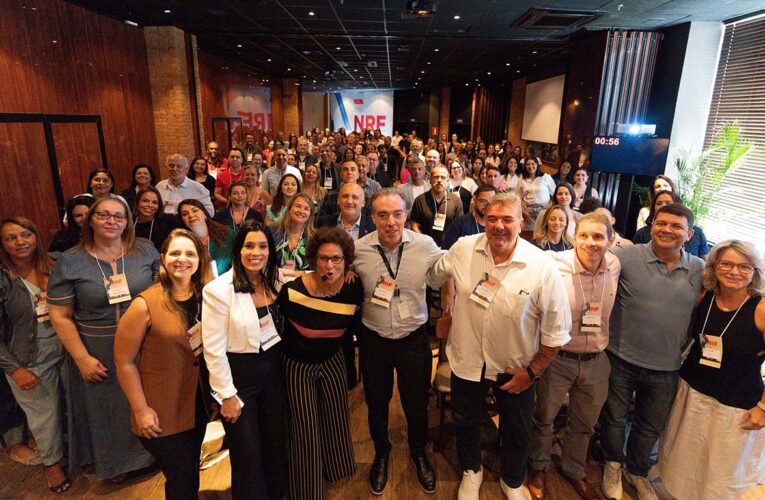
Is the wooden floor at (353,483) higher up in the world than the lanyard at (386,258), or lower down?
lower down

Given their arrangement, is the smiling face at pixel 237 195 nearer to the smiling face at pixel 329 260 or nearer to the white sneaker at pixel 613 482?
the smiling face at pixel 329 260

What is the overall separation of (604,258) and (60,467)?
3542 millimetres

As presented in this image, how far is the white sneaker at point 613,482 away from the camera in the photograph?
99.9 inches

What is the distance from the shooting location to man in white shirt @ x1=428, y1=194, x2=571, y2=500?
82.5 inches

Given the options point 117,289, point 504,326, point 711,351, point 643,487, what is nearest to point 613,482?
point 643,487

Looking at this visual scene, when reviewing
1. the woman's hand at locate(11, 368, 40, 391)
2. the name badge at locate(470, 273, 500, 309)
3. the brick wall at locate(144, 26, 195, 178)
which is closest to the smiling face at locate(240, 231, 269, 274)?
the name badge at locate(470, 273, 500, 309)

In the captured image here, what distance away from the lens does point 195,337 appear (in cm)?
199

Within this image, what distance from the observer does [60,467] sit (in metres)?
2.66

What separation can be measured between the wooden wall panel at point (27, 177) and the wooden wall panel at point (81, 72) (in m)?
0.27

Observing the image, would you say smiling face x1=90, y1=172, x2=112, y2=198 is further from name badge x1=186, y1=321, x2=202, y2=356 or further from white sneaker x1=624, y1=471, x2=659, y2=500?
white sneaker x1=624, y1=471, x2=659, y2=500

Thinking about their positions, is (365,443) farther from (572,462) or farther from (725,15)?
(725,15)

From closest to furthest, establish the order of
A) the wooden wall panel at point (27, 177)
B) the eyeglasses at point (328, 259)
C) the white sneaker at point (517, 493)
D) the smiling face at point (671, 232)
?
the eyeglasses at point (328, 259), the smiling face at point (671, 232), the white sneaker at point (517, 493), the wooden wall panel at point (27, 177)

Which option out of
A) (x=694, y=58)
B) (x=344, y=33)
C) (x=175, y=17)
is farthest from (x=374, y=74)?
(x=694, y=58)

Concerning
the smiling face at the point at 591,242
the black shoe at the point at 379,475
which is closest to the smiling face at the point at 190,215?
the black shoe at the point at 379,475
